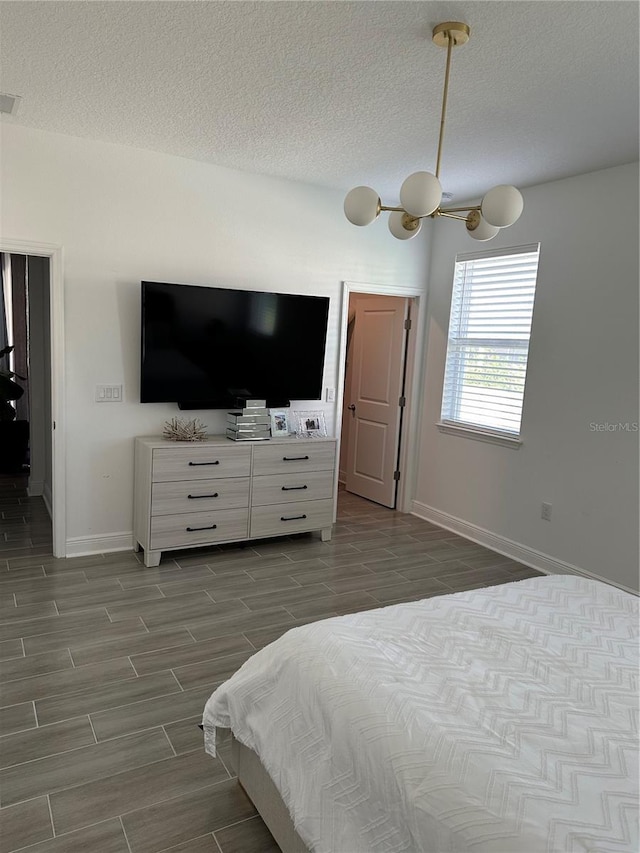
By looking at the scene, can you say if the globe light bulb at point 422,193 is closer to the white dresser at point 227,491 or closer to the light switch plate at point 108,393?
the white dresser at point 227,491

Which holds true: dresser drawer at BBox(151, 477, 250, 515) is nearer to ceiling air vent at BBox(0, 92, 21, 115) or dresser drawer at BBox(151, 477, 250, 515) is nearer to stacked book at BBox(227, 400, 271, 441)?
stacked book at BBox(227, 400, 271, 441)

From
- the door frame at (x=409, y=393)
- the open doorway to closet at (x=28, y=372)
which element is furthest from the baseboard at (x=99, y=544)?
the door frame at (x=409, y=393)

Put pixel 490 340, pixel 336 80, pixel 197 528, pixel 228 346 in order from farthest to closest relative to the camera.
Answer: pixel 490 340 → pixel 228 346 → pixel 197 528 → pixel 336 80

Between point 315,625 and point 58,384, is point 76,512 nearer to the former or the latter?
point 58,384

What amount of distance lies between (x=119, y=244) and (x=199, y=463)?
1.59 m

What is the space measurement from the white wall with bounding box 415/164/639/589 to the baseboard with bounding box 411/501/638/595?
0.03m

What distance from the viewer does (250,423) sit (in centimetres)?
450

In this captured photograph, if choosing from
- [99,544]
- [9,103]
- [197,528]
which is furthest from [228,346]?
[9,103]

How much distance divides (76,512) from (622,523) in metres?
3.66

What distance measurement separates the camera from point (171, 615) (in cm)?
340

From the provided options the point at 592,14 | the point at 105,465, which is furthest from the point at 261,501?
the point at 592,14

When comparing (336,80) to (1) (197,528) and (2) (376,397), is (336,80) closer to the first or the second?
(1) (197,528)

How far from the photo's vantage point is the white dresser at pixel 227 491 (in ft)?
13.4

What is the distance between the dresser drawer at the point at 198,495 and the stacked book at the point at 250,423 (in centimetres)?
33
